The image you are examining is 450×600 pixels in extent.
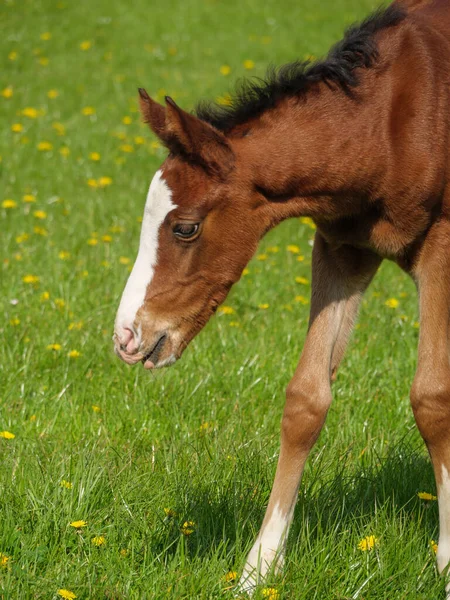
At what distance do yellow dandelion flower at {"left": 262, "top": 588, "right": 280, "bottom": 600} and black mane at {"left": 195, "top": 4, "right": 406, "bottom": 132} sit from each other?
4.60ft

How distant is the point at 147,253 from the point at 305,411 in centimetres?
84

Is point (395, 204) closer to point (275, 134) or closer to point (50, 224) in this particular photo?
point (275, 134)

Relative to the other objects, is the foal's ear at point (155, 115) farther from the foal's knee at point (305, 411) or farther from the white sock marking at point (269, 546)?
the white sock marking at point (269, 546)

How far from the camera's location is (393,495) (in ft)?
11.1

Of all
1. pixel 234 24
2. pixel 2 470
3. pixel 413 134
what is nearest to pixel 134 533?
pixel 2 470

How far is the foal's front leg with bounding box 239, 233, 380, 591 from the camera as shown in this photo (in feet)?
10.3

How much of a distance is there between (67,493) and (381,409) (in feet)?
5.19

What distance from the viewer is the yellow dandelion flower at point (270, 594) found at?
2.87m

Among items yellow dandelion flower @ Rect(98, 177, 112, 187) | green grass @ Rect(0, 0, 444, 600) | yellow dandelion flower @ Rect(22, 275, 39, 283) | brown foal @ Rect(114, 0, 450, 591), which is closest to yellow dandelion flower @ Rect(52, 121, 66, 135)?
green grass @ Rect(0, 0, 444, 600)

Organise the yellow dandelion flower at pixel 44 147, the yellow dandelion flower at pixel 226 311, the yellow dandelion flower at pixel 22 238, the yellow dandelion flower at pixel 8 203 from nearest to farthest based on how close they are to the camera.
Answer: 1. the yellow dandelion flower at pixel 226 311
2. the yellow dandelion flower at pixel 22 238
3. the yellow dandelion flower at pixel 8 203
4. the yellow dandelion flower at pixel 44 147

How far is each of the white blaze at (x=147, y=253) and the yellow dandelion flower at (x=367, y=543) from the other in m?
1.05

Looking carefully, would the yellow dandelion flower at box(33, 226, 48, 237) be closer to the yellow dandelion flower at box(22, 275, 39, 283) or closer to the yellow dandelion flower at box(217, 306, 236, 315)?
the yellow dandelion flower at box(22, 275, 39, 283)

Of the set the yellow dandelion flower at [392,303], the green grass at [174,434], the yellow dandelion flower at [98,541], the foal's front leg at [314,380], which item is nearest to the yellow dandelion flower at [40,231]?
the green grass at [174,434]

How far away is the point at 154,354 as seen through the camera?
2.90m
